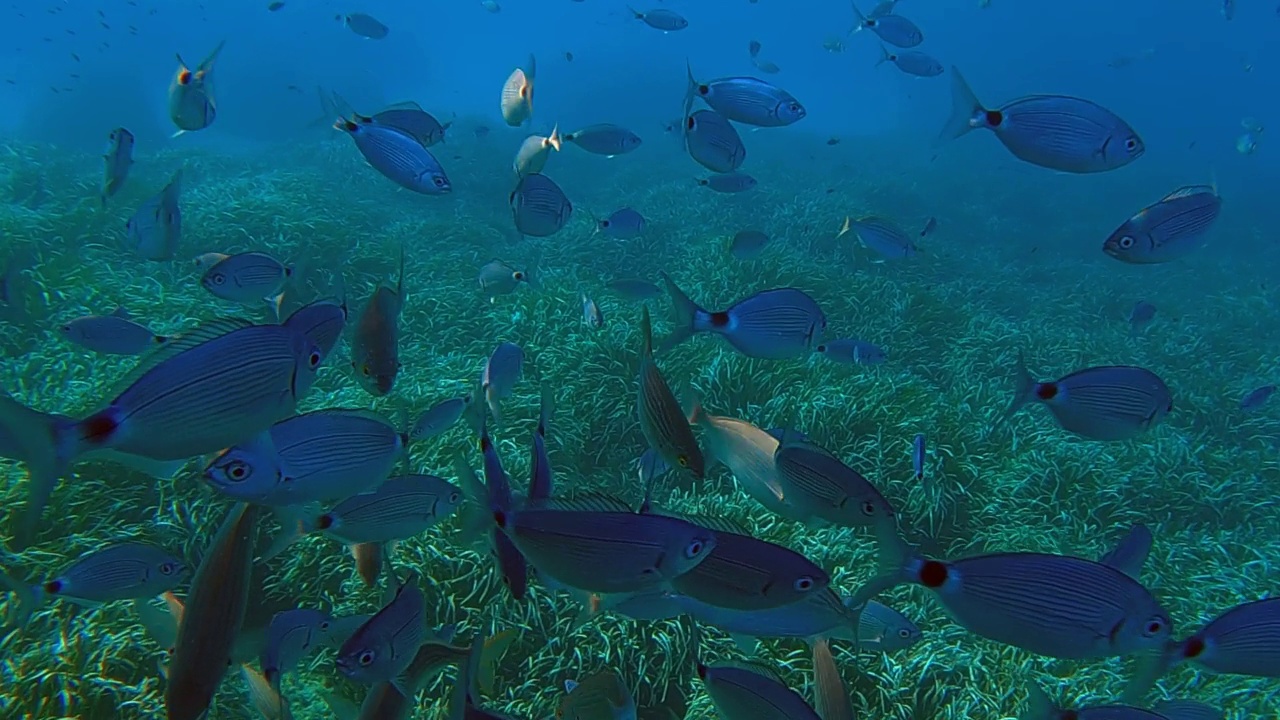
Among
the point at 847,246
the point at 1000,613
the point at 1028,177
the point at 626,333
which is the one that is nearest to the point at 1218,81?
the point at 1028,177

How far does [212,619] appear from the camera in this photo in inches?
63.4

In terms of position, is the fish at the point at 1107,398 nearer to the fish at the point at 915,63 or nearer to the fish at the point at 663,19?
the fish at the point at 915,63

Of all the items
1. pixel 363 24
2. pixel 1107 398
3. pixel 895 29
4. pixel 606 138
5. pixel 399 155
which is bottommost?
pixel 363 24

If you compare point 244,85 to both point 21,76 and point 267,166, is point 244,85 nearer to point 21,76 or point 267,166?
point 21,76

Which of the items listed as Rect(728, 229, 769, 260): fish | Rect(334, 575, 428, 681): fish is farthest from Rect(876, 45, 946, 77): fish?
Rect(334, 575, 428, 681): fish

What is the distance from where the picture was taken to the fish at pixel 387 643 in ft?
7.18

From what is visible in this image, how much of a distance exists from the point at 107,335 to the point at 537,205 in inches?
136

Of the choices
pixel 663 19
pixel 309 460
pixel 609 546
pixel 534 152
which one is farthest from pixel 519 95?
pixel 663 19

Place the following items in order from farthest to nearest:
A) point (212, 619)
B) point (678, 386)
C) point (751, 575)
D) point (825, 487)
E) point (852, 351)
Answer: point (678, 386) < point (852, 351) < point (825, 487) < point (751, 575) < point (212, 619)

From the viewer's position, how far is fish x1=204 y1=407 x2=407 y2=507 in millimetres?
1992

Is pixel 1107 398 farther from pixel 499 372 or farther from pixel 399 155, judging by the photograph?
pixel 399 155

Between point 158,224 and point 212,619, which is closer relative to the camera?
point 212,619

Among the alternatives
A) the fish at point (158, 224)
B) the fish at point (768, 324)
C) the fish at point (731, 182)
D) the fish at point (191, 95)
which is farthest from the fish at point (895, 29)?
the fish at point (158, 224)

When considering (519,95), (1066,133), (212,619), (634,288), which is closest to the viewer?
(212,619)
